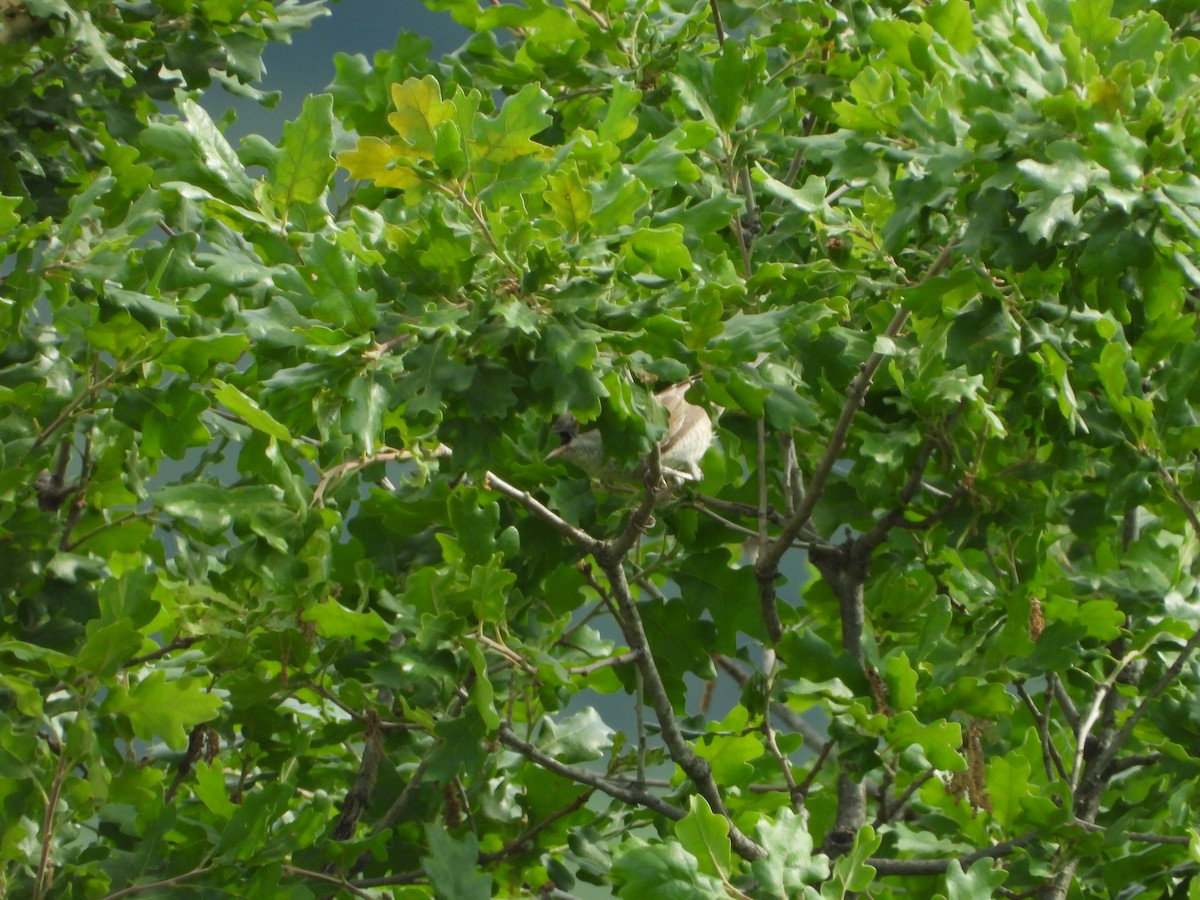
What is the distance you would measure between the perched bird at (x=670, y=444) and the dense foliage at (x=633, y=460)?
52mm

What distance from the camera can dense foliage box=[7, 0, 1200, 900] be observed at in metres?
1.57

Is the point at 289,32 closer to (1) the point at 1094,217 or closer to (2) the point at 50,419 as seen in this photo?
(2) the point at 50,419

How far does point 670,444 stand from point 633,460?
28 cm

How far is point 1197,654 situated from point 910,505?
18.2 inches

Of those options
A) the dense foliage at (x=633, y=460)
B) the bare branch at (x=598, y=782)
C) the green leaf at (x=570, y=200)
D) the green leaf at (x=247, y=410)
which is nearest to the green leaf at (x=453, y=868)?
the dense foliage at (x=633, y=460)

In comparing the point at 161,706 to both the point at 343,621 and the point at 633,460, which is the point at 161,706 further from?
the point at 633,460

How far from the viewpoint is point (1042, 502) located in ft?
7.09

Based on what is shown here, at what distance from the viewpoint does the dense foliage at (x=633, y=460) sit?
1.57 metres

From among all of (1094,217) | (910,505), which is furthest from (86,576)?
(1094,217)

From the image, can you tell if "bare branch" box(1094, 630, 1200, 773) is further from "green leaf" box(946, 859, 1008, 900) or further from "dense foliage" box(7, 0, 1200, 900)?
"green leaf" box(946, 859, 1008, 900)

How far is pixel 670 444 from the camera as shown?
196 cm

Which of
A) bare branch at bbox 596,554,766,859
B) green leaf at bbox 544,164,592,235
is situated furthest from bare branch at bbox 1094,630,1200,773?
green leaf at bbox 544,164,592,235

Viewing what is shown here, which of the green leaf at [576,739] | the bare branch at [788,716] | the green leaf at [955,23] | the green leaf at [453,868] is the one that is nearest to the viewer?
the green leaf at [453,868]

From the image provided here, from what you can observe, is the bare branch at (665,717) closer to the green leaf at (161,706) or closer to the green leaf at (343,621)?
the green leaf at (343,621)
